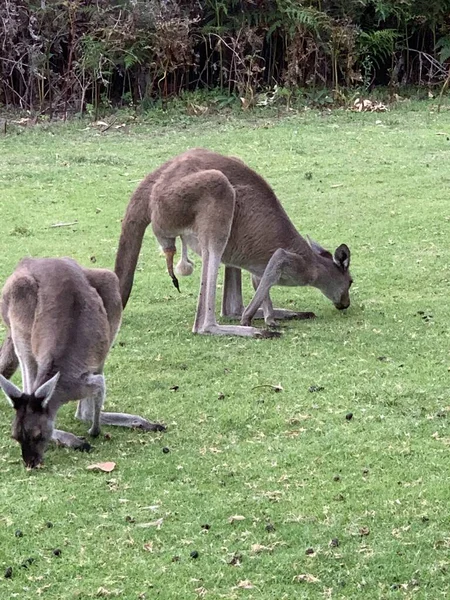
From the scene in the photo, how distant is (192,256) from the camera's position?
8164 millimetres

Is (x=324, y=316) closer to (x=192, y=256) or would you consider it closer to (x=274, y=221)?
(x=274, y=221)

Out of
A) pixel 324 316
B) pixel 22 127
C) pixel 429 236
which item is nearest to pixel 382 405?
pixel 324 316

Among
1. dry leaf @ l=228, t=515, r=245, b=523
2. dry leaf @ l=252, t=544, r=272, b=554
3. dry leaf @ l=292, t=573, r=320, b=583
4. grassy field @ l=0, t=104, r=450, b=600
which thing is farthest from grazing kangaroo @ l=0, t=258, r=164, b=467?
dry leaf @ l=292, t=573, r=320, b=583

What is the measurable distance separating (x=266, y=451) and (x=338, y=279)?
253cm

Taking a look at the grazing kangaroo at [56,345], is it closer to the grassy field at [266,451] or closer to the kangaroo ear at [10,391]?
the kangaroo ear at [10,391]

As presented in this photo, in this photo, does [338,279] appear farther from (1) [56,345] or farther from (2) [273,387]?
(1) [56,345]

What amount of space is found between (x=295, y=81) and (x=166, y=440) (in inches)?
389

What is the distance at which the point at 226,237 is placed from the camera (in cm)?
625

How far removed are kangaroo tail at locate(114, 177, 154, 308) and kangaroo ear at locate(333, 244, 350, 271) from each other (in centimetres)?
122

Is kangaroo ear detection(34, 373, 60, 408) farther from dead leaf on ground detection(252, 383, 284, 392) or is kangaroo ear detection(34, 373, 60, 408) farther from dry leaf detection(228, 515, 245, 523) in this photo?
dead leaf on ground detection(252, 383, 284, 392)

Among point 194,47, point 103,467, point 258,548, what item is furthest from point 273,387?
point 194,47

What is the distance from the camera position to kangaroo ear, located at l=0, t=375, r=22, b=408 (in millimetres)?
4078

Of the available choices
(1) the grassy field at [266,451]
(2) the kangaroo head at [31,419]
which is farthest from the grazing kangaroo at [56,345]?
(1) the grassy field at [266,451]

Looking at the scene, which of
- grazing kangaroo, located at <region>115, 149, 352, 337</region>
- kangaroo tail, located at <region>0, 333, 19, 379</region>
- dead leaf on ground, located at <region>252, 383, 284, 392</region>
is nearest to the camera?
kangaroo tail, located at <region>0, 333, 19, 379</region>
